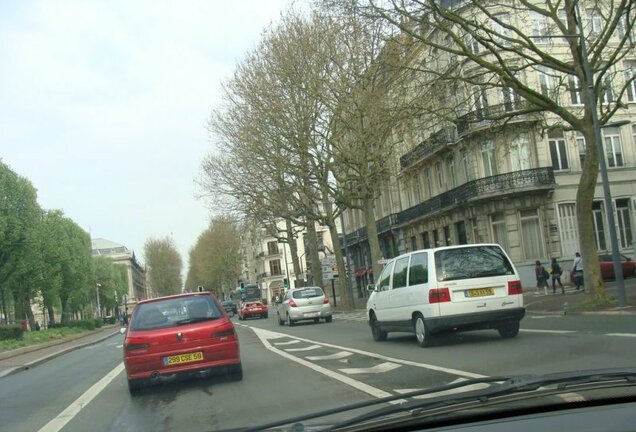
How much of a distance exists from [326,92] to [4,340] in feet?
66.7

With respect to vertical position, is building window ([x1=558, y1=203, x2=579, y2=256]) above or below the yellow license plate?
above

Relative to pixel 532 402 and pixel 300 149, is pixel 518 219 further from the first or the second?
pixel 532 402

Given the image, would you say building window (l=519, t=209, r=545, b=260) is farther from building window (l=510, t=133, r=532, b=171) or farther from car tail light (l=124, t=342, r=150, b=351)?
car tail light (l=124, t=342, r=150, b=351)

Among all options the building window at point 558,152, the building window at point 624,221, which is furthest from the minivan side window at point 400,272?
the building window at point 624,221

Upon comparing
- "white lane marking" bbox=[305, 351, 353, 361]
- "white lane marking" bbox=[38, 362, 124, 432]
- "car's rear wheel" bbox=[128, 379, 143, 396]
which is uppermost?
"car's rear wheel" bbox=[128, 379, 143, 396]

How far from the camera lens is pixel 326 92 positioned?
3136 centimetres

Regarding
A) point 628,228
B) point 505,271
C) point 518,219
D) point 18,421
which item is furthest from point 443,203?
point 18,421

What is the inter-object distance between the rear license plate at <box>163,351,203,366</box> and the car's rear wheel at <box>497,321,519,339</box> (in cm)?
660

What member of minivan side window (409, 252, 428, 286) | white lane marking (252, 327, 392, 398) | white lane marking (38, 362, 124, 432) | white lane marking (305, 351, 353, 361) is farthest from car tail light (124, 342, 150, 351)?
minivan side window (409, 252, 428, 286)

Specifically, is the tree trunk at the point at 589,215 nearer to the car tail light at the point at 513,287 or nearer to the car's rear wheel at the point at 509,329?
the car's rear wheel at the point at 509,329

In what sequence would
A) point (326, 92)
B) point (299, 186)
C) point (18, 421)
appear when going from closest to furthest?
point (18, 421), point (326, 92), point (299, 186)

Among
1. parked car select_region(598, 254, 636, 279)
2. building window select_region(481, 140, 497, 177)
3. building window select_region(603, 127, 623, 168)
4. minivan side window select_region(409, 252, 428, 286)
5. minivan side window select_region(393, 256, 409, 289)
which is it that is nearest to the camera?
minivan side window select_region(409, 252, 428, 286)

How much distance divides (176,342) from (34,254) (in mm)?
39843

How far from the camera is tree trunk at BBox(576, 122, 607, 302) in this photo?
19.4 meters
